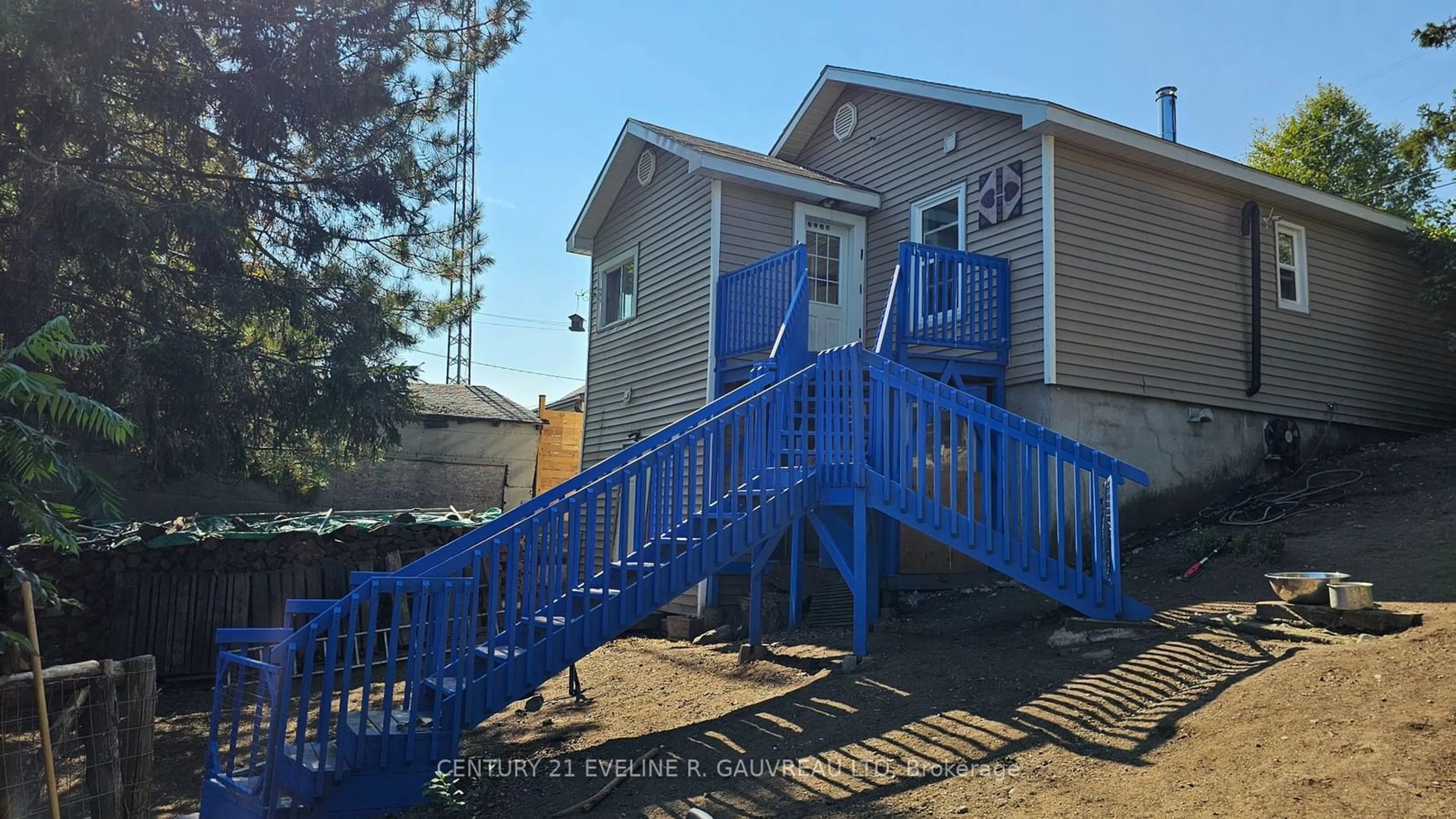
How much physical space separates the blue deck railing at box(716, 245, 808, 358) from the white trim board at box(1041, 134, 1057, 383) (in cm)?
257

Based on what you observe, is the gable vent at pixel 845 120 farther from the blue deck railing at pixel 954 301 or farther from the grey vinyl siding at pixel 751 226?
the blue deck railing at pixel 954 301

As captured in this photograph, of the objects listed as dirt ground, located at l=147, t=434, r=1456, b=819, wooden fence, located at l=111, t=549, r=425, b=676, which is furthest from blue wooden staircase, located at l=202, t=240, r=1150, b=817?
wooden fence, located at l=111, t=549, r=425, b=676

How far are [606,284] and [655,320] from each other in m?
2.47

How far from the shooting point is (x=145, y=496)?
1841cm

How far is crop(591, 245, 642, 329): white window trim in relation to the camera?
1503cm

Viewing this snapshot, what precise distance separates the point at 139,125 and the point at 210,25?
1.28 metres

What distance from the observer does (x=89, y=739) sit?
575 centimetres

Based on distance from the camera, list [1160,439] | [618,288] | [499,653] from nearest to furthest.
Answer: [499,653] → [1160,439] → [618,288]

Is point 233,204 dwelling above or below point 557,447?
above

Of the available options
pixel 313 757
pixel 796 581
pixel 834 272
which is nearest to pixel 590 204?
pixel 834 272

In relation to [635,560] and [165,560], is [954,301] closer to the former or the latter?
[635,560]

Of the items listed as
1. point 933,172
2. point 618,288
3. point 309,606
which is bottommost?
point 309,606

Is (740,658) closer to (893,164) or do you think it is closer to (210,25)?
(893,164)

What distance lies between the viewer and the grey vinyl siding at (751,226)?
12.6m
